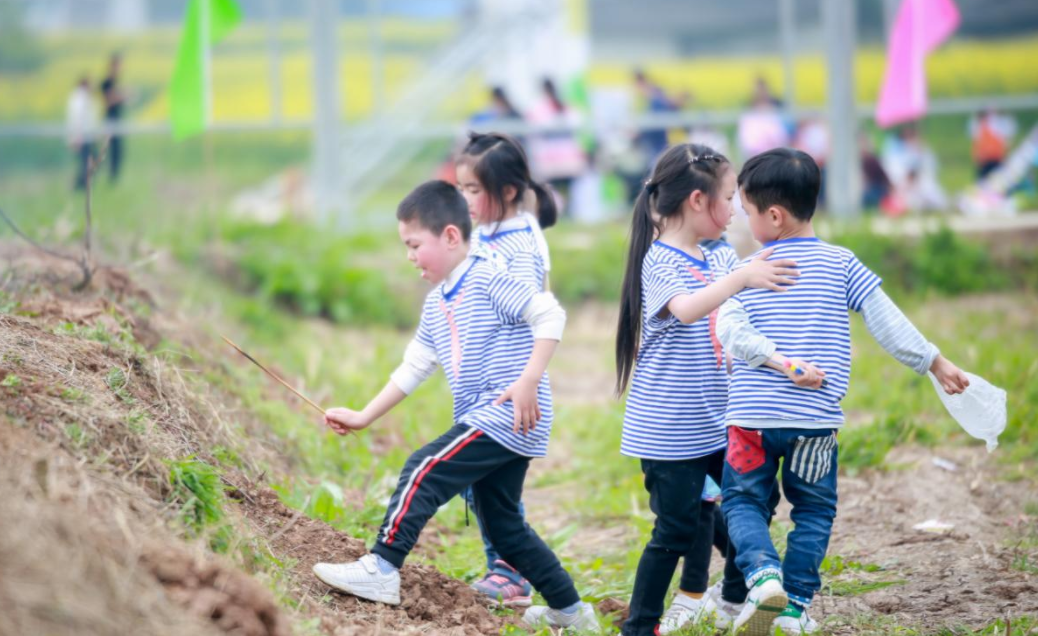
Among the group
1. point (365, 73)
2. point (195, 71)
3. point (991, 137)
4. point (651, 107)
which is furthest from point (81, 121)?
point (991, 137)

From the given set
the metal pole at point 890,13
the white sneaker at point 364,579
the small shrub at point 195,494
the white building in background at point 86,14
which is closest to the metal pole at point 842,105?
the metal pole at point 890,13

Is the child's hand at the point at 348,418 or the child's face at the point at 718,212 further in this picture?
the child's hand at the point at 348,418

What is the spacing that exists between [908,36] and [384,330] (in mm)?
4868

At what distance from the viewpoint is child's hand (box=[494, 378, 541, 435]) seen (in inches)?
148

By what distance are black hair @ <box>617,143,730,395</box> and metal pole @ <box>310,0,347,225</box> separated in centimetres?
837

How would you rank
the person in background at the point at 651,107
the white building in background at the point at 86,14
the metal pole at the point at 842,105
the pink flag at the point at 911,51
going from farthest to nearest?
the white building in background at the point at 86,14 < the person in background at the point at 651,107 < the metal pole at the point at 842,105 < the pink flag at the point at 911,51

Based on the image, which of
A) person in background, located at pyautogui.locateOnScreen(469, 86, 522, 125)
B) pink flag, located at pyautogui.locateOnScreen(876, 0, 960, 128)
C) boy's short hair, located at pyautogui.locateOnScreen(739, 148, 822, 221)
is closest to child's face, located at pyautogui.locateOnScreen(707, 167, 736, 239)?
boy's short hair, located at pyautogui.locateOnScreen(739, 148, 822, 221)

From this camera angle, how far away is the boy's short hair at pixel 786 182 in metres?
3.63

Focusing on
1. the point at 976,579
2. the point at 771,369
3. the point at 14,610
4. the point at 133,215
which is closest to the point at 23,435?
the point at 14,610

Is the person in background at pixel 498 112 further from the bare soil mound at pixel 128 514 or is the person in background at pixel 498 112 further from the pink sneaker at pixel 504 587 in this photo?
the pink sneaker at pixel 504 587

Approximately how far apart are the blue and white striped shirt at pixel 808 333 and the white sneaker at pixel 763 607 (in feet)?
1.59

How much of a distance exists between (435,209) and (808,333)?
132cm

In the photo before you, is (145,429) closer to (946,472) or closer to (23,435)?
(23,435)

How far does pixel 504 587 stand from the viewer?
4359 millimetres
